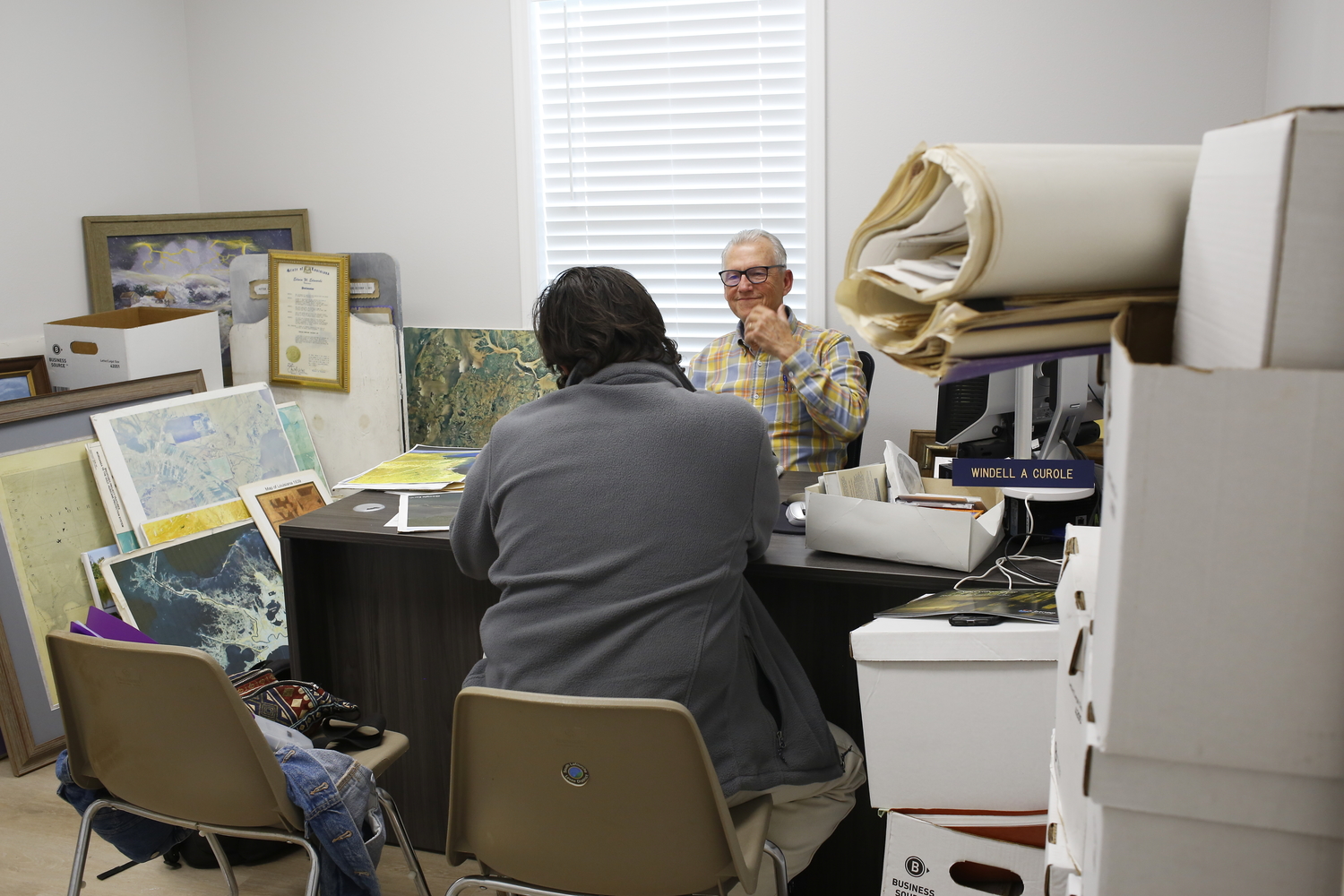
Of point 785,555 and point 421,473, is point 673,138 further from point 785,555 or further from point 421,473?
point 785,555

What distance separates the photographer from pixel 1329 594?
59cm

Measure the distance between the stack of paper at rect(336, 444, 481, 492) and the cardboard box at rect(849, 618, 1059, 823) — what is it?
1.25 m

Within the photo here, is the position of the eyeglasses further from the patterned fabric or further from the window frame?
the patterned fabric

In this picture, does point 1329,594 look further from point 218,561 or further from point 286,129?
point 286,129

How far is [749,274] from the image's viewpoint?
309 cm

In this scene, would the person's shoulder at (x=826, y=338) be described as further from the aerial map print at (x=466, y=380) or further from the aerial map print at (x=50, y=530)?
the aerial map print at (x=50, y=530)

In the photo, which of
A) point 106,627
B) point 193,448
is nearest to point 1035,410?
point 106,627

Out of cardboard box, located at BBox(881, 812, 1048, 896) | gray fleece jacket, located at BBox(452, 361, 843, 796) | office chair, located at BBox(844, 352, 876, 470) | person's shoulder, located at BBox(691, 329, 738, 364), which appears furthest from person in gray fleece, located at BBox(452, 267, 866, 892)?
person's shoulder, located at BBox(691, 329, 738, 364)

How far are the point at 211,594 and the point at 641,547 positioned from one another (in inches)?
84.6

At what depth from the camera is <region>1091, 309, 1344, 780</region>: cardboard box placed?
58 centimetres

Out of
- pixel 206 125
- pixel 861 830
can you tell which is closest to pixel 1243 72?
pixel 861 830

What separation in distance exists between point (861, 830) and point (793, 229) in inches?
90.9

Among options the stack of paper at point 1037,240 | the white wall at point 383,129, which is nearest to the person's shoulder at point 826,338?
the white wall at point 383,129

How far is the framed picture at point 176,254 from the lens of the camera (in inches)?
150
